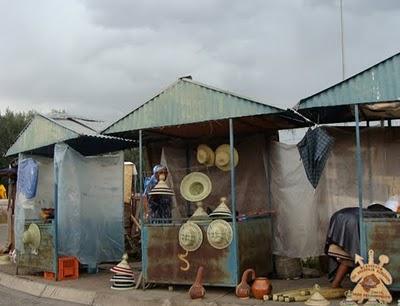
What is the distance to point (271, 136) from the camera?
35.2ft

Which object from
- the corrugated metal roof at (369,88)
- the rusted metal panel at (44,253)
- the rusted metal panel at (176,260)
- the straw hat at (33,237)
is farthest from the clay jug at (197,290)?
the straw hat at (33,237)

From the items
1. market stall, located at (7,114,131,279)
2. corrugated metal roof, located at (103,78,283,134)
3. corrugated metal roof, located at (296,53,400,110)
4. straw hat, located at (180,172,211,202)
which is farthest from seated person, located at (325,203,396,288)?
market stall, located at (7,114,131,279)

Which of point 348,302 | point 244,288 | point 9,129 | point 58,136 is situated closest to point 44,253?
point 58,136

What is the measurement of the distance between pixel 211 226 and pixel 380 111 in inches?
122

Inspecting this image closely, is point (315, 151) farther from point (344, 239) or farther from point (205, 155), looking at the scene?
point (205, 155)

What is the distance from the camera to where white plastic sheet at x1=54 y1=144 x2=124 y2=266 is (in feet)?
36.7

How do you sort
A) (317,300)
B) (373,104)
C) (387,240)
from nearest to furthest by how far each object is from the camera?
(317,300) < (387,240) < (373,104)

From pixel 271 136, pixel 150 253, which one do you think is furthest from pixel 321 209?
pixel 150 253

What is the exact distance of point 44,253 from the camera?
36.4 feet

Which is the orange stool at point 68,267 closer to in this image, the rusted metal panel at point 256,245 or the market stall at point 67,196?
the market stall at point 67,196

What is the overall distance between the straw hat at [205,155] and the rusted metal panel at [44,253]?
3304 mm

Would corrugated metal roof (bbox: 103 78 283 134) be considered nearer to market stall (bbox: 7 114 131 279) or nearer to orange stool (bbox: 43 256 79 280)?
market stall (bbox: 7 114 131 279)

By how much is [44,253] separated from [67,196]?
4.04ft

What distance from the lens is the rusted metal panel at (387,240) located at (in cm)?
760
